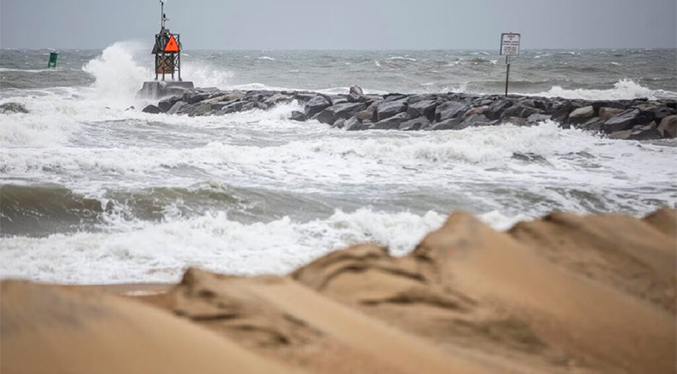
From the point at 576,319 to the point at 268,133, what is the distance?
14.2m

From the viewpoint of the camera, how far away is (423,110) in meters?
18.0

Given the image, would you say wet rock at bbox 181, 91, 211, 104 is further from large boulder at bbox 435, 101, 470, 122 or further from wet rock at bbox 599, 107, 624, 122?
wet rock at bbox 599, 107, 624, 122

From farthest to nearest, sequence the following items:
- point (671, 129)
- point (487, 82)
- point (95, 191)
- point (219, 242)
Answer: point (487, 82), point (671, 129), point (95, 191), point (219, 242)

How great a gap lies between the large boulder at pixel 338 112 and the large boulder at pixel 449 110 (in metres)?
2.18

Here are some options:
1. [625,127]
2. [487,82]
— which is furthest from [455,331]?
[487,82]

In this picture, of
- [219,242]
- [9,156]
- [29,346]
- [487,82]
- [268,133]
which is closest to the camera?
[29,346]

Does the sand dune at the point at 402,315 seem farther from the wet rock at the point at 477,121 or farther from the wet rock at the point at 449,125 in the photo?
the wet rock at the point at 449,125

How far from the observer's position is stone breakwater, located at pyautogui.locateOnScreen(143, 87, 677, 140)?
15.7m

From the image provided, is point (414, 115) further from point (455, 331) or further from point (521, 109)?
point (455, 331)

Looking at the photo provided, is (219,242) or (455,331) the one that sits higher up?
(455,331)

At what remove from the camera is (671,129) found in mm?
15391

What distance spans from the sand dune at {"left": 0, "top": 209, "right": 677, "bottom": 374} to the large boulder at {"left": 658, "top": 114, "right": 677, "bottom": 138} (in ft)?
42.1

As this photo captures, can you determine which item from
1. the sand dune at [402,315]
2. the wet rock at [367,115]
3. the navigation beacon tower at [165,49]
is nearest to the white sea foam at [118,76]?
the navigation beacon tower at [165,49]

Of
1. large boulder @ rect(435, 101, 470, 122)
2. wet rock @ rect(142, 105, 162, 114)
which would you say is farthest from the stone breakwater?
wet rock @ rect(142, 105, 162, 114)
